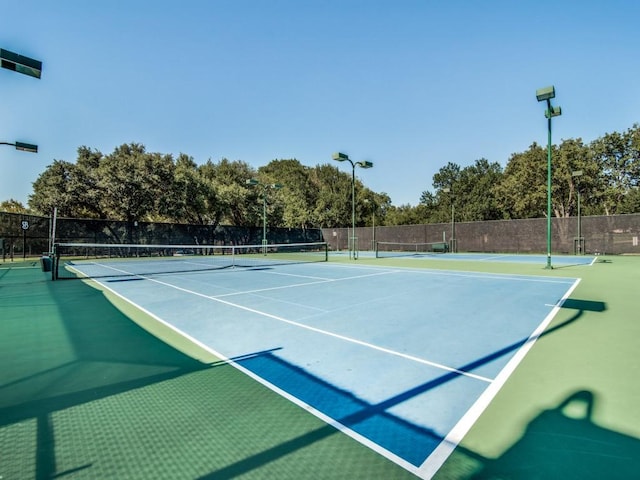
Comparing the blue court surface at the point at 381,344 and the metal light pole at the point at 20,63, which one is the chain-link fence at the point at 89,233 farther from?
the blue court surface at the point at 381,344

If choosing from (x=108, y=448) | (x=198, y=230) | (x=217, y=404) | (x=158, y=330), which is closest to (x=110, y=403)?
(x=108, y=448)

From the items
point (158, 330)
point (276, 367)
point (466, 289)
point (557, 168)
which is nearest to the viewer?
point (276, 367)

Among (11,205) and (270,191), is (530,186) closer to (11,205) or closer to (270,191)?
(270,191)

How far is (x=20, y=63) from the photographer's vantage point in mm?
6410

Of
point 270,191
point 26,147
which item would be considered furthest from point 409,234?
point 26,147

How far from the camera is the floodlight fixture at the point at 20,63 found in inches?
247

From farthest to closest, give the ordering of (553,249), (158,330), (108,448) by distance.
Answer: (553,249), (158,330), (108,448)

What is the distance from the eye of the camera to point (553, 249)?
77.6 feet

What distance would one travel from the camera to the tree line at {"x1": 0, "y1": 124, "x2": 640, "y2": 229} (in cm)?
2492

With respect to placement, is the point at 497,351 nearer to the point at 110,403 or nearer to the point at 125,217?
the point at 110,403

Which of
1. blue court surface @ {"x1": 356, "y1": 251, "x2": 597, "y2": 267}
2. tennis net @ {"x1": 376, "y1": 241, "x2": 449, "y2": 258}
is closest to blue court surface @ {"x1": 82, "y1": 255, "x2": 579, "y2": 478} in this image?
blue court surface @ {"x1": 356, "y1": 251, "x2": 597, "y2": 267}

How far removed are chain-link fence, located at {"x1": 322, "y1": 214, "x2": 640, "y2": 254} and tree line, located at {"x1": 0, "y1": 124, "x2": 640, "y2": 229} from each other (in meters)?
3.54

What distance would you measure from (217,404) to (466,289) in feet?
22.1

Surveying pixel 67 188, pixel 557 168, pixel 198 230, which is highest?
pixel 557 168
